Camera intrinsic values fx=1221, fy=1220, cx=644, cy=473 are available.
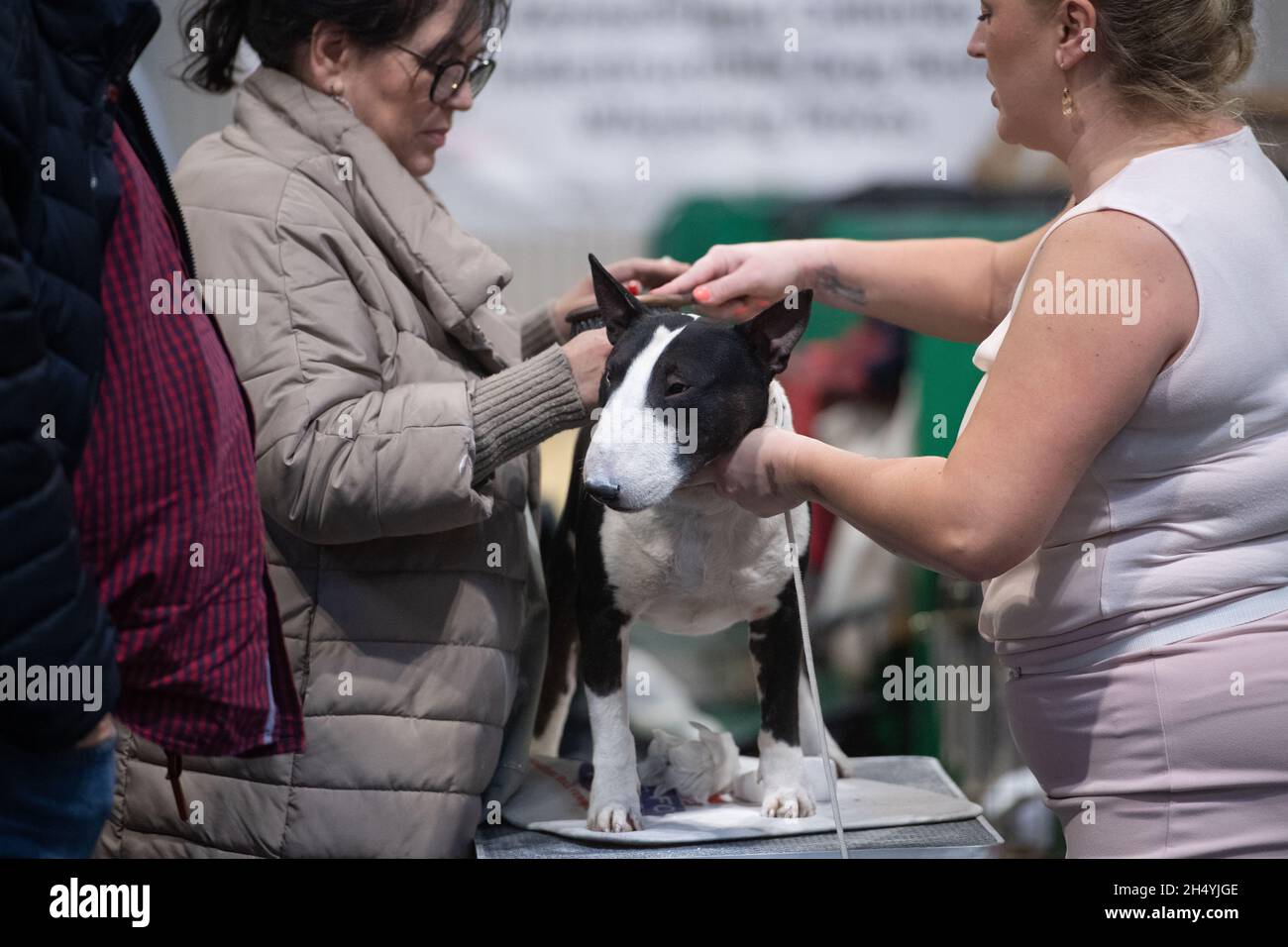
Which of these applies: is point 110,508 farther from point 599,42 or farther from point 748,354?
point 599,42

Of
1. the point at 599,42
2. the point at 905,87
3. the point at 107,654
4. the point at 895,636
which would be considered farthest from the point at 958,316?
the point at 107,654

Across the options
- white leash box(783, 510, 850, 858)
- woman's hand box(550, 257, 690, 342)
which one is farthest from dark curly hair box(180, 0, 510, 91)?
white leash box(783, 510, 850, 858)

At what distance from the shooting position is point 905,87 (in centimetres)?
175

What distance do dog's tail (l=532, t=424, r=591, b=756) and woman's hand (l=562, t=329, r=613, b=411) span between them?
24 cm

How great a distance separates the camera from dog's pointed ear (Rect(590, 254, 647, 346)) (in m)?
1.29

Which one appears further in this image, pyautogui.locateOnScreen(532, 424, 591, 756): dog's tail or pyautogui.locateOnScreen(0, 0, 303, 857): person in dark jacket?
pyautogui.locateOnScreen(532, 424, 591, 756): dog's tail

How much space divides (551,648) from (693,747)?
26 cm

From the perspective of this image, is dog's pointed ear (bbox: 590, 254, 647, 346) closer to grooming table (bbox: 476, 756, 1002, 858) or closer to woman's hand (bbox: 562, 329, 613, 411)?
woman's hand (bbox: 562, 329, 613, 411)

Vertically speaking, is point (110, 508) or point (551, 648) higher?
point (110, 508)

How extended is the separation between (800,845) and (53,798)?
773 millimetres

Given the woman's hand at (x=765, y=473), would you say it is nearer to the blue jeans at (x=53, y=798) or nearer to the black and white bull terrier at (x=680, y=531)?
the black and white bull terrier at (x=680, y=531)

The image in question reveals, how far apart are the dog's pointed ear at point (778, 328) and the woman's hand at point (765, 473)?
0.38ft

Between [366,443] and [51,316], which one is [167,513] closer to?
[51,316]

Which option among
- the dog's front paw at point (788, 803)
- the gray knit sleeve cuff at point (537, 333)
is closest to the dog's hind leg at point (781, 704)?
the dog's front paw at point (788, 803)
